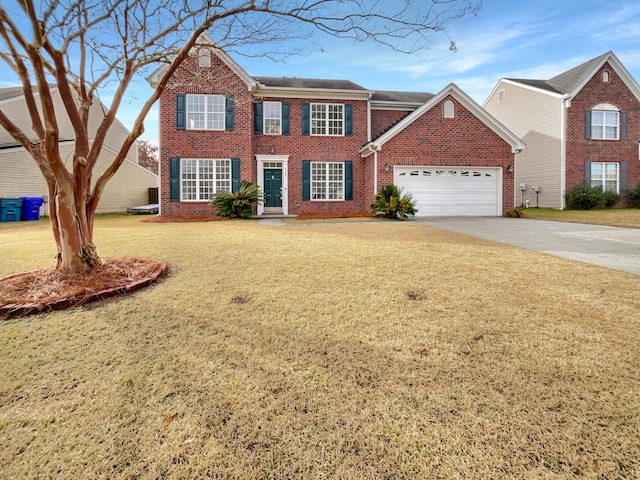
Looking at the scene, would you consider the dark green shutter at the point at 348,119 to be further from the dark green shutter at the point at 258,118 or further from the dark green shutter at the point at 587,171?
the dark green shutter at the point at 587,171

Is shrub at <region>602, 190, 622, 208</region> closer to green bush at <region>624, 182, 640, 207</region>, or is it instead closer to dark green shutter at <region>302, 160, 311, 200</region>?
green bush at <region>624, 182, 640, 207</region>

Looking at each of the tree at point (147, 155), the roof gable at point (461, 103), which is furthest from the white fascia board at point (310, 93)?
the tree at point (147, 155)

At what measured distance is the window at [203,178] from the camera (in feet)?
47.6

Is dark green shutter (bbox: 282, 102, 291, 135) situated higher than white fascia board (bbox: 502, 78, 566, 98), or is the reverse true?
white fascia board (bbox: 502, 78, 566, 98)

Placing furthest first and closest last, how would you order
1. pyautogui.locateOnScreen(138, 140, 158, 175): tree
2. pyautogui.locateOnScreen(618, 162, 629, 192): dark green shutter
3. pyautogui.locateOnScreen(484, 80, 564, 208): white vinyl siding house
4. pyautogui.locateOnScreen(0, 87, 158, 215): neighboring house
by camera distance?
pyautogui.locateOnScreen(138, 140, 158, 175): tree < pyautogui.locateOnScreen(484, 80, 564, 208): white vinyl siding house < pyautogui.locateOnScreen(618, 162, 629, 192): dark green shutter < pyautogui.locateOnScreen(0, 87, 158, 215): neighboring house

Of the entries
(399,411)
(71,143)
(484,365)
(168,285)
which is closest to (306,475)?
(399,411)

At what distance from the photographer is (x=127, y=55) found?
484cm

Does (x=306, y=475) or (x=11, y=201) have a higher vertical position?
(x=11, y=201)

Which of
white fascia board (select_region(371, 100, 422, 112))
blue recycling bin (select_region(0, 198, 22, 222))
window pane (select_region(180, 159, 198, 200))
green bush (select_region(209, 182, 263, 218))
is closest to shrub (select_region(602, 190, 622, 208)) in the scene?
white fascia board (select_region(371, 100, 422, 112))

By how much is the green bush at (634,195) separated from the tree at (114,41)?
19228mm

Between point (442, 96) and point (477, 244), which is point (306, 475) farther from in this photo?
point (442, 96)

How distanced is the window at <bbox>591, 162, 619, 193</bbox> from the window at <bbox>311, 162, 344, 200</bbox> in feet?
45.0

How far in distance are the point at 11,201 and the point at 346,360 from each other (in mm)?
17216

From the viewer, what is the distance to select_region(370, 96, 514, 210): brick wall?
13.7m
